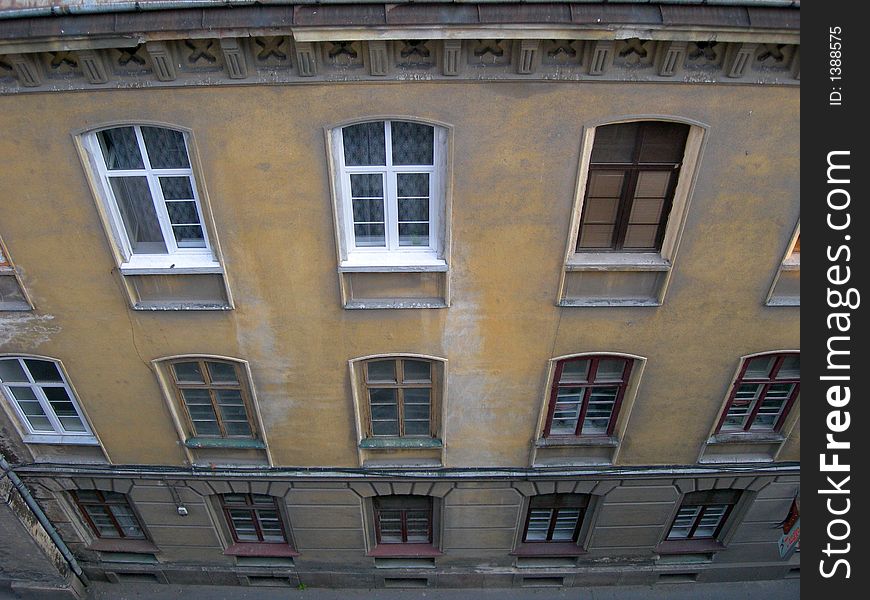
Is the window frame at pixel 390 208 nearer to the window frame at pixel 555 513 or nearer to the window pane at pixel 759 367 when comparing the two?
the window pane at pixel 759 367

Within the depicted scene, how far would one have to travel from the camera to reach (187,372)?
975cm

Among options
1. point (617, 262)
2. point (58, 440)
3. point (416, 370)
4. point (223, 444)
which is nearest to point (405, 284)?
point (416, 370)

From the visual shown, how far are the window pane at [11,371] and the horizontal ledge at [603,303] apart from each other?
30.2ft

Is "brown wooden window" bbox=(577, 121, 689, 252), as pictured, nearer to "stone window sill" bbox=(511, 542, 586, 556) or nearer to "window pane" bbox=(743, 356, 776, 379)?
"window pane" bbox=(743, 356, 776, 379)

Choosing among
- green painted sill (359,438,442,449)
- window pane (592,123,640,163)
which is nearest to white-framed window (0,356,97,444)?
green painted sill (359,438,442,449)

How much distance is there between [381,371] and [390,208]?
3.05m

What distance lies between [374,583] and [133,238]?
368 inches

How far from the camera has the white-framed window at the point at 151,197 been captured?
295 inches

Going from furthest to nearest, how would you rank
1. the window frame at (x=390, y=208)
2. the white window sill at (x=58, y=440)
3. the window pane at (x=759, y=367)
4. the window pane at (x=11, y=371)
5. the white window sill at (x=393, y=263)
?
the white window sill at (x=58, y=440)
the window pane at (x=11, y=371)
the window pane at (x=759, y=367)
the white window sill at (x=393, y=263)
the window frame at (x=390, y=208)

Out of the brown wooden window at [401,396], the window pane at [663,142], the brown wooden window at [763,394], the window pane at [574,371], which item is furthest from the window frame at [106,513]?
the brown wooden window at [763,394]

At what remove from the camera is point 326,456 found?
1074cm

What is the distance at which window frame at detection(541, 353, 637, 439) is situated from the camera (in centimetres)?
943
